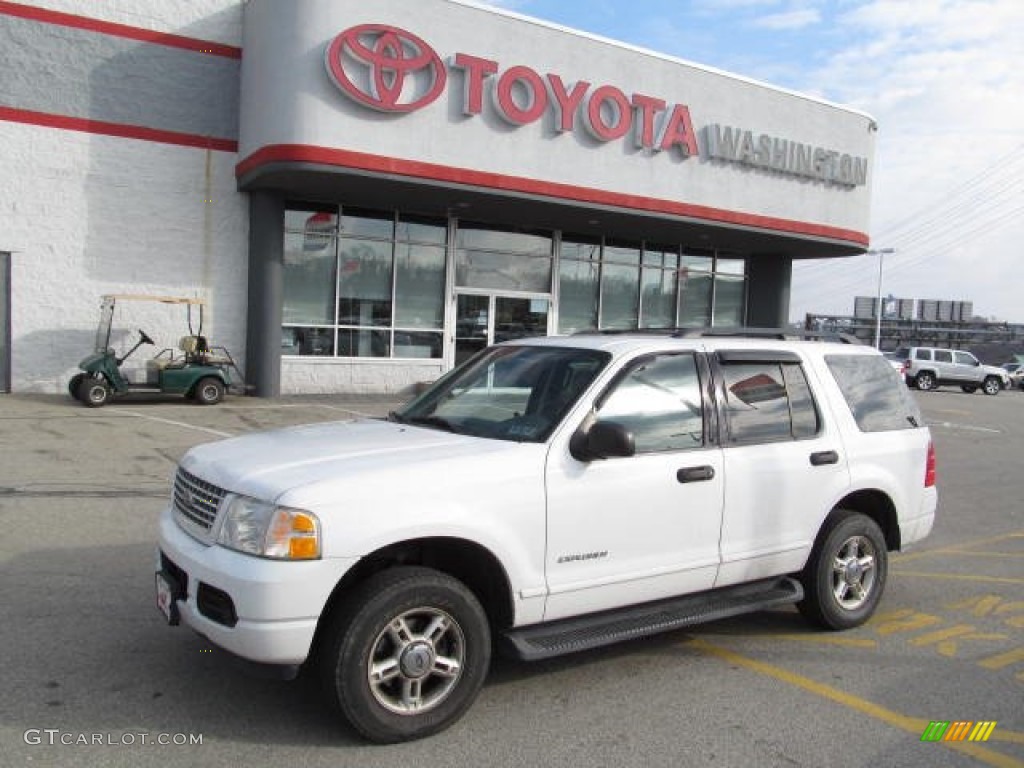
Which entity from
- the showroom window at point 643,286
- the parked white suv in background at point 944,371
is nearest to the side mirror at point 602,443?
the showroom window at point 643,286

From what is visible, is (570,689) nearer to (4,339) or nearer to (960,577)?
(960,577)

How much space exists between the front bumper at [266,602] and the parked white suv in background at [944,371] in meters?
34.9

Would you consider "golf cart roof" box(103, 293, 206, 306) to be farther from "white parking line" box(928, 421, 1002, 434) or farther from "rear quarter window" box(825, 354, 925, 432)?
"white parking line" box(928, 421, 1002, 434)

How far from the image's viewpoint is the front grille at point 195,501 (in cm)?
385

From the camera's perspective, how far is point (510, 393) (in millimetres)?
4809

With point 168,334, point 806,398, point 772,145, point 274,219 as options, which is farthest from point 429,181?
point 806,398

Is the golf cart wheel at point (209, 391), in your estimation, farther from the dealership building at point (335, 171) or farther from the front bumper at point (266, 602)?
the front bumper at point (266, 602)

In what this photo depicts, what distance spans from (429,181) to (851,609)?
12279 millimetres

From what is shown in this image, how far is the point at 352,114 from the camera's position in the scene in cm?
1514

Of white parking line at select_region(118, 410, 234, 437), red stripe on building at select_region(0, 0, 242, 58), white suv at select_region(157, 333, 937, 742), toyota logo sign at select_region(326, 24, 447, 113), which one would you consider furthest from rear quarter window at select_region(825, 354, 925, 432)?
red stripe on building at select_region(0, 0, 242, 58)

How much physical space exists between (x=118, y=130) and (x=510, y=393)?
1407 cm

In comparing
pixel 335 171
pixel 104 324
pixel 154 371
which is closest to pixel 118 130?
pixel 104 324

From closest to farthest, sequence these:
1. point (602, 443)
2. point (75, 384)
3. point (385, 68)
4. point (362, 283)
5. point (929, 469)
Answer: point (602, 443)
point (929, 469)
point (75, 384)
point (385, 68)
point (362, 283)

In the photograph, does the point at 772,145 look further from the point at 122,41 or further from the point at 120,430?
the point at 120,430
